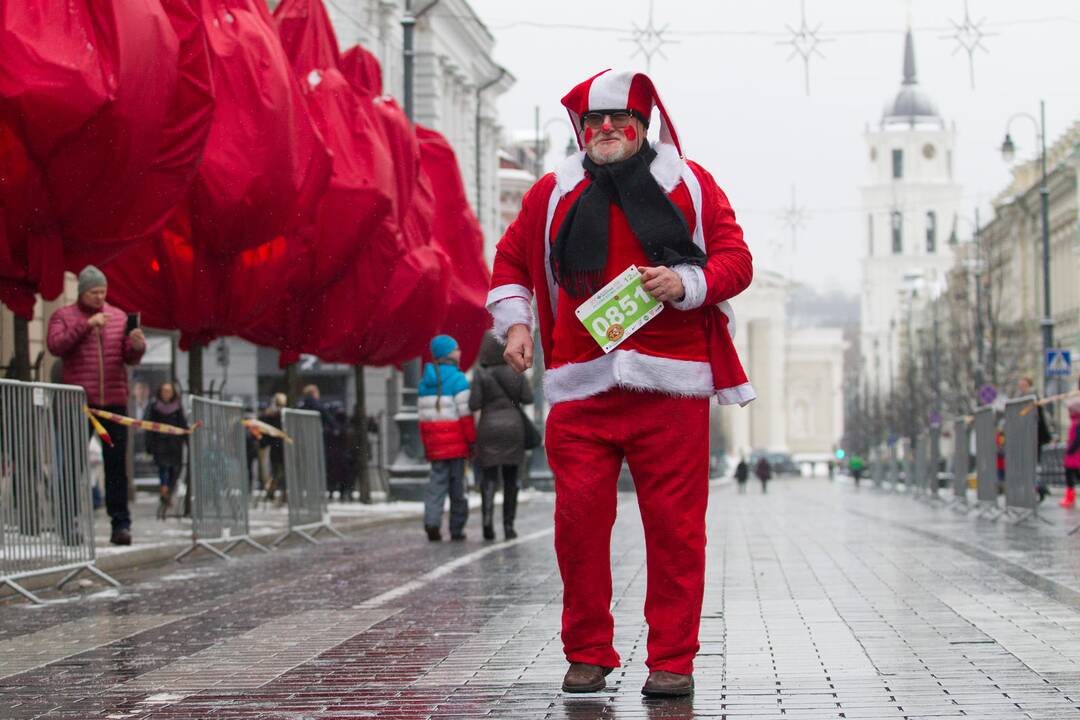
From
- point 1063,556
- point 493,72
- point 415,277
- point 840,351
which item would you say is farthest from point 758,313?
point 1063,556

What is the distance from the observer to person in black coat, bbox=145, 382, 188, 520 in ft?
75.8

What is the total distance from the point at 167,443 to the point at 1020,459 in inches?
370

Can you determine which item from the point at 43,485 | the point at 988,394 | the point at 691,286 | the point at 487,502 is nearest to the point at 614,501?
the point at 691,286

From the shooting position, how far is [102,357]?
602 inches

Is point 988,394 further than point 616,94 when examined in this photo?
Yes

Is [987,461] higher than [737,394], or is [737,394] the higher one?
[737,394]

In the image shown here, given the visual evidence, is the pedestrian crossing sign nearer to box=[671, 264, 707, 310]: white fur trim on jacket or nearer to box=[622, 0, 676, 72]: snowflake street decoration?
box=[622, 0, 676, 72]: snowflake street decoration

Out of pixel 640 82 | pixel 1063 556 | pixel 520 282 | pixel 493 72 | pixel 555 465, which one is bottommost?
pixel 1063 556

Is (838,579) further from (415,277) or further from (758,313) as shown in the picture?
(758,313)

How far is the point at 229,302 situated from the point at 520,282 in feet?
51.9

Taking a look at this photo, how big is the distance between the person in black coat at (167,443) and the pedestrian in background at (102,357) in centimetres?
734

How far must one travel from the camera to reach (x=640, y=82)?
7008 mm

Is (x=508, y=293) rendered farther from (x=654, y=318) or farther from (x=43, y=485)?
(x=43, y=485)

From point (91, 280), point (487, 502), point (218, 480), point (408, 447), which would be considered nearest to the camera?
point (91, 280)
